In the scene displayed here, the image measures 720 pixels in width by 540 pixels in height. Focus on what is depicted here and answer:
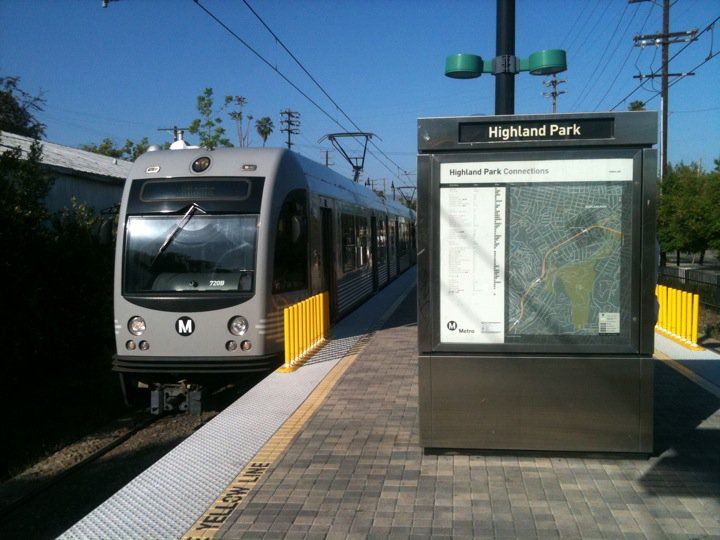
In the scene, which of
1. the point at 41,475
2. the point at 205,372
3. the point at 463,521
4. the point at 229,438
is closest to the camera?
the point at 463,521

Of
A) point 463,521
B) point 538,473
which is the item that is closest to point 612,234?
point 538,473

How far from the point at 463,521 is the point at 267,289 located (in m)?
4.97

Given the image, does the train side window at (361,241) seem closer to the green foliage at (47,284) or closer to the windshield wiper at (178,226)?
the green foliage at (47,284)

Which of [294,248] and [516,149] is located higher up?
[516,149]

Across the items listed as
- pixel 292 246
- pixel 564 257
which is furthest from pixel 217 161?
pixel 564 257

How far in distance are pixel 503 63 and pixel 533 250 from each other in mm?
3779

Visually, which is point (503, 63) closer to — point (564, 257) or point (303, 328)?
point (564, 257)

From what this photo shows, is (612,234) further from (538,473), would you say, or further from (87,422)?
(87,422)

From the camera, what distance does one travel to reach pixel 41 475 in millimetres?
7578

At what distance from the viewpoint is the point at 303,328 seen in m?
9.87

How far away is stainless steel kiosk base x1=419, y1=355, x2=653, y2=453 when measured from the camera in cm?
533

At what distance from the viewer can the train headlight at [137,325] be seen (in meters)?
8.89

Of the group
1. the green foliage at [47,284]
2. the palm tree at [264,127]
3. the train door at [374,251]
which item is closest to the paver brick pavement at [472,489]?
the green foliage at [47,284]

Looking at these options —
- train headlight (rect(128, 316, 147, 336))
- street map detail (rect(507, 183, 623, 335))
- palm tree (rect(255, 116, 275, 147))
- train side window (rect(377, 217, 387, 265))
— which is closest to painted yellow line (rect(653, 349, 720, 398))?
street map detail (rect(507, 183, 623, 335))
